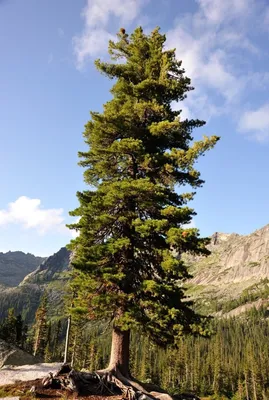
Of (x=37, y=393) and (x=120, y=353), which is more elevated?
(x=120, y=353)

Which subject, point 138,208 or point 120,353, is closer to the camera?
point 120,353

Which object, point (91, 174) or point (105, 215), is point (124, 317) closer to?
point (105, 215)

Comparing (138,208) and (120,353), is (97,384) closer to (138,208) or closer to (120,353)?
(120,353)

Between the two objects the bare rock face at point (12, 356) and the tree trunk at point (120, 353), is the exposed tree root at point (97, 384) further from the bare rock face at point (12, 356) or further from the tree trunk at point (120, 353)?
the bare rock face at point (12, 356)

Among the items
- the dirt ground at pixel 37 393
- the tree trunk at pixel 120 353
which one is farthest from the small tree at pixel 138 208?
the dirt ground at pixel 37 393

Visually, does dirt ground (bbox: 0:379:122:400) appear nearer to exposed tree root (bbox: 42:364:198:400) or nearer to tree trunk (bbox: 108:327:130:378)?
exposed tree root (bbox: 42:364:198:400)

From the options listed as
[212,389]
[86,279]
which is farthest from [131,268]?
[212,389]

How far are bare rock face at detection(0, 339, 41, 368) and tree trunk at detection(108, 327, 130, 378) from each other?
9.92 m

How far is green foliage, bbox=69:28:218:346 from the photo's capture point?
565 inches

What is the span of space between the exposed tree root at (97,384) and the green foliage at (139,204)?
216cm

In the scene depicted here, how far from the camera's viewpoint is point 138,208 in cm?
1686

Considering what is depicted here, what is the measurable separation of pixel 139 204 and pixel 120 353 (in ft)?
23.1

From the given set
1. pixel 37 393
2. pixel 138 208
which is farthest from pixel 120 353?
pixel 138 208

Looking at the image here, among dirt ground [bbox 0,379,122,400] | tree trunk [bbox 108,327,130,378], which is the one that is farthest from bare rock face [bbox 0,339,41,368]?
tree trunk [bbox 108,327,130,378]
